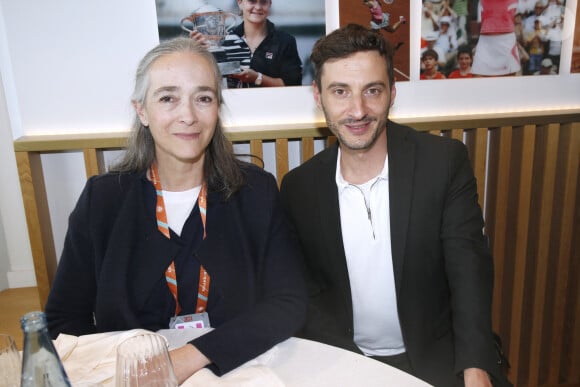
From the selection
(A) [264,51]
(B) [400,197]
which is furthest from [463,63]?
(B) [400,197]

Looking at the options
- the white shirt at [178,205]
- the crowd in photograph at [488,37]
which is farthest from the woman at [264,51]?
the white shirt at [178,205]

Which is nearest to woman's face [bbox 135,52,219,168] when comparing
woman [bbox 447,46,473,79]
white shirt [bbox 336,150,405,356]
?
white shirt [bbox 336,150,405,356]

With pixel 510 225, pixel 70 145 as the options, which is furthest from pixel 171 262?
pixel 510 225

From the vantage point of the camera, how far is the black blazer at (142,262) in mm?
1418

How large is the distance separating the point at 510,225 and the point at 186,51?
215 centimetres

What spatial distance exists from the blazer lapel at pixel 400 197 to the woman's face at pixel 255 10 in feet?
3.55

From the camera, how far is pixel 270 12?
2316mm

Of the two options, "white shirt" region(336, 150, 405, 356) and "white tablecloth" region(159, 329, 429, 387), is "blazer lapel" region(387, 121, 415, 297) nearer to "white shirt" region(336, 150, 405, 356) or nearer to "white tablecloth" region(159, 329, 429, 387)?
"white shirt" region(336, 150, 405, 356)

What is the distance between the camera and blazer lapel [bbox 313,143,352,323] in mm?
1741

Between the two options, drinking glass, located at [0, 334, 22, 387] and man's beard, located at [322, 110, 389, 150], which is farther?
man's beard, located at [322, 110, 389, 150]

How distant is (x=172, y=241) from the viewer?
146 centimetres

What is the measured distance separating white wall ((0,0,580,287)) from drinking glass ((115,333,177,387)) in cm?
178

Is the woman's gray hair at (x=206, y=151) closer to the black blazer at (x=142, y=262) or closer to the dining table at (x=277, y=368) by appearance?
the black blazer at (x=142, y=262)

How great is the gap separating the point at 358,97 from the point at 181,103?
0.66 m
